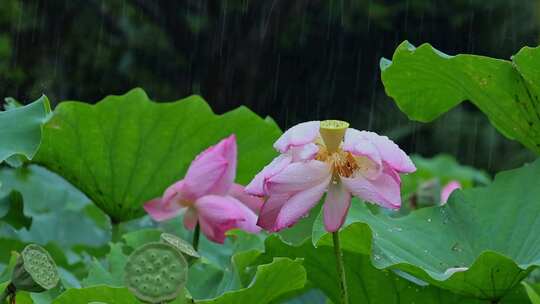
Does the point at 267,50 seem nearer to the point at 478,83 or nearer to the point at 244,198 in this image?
the point at 244,198

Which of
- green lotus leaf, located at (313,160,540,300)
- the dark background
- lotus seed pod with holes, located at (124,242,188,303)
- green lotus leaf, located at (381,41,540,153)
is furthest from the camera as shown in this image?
the dark background

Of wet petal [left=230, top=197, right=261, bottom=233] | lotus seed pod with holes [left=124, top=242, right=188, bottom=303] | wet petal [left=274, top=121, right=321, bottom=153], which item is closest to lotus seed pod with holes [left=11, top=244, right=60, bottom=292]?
lotus seed pod with holes [left=124, top=242, right=188, bottom=303]

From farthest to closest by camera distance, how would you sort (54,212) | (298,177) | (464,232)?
(54,212) → (464,232) → (298,177)

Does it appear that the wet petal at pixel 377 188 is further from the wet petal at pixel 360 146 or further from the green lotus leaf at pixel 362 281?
the green lotus leaf at pixel 362 281

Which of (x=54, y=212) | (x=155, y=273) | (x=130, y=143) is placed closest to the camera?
(x=155, y=273)

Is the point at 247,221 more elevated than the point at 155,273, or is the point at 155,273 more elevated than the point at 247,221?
the point at 155,273

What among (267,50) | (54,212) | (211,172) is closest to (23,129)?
(211,172)

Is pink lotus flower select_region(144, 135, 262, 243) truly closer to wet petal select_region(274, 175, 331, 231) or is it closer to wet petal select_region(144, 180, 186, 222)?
wet petal select_region(144, 180, 186, 222)
